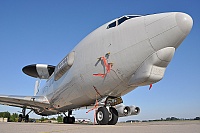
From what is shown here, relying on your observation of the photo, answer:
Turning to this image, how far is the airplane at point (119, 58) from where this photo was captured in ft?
30.3

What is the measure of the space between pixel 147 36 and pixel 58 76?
8.04 meters

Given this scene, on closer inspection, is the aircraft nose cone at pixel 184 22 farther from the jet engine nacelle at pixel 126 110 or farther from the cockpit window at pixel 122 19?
the jet engine nacelle at pixel 126 110

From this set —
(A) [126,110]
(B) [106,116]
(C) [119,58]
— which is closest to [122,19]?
(C) [119,58]

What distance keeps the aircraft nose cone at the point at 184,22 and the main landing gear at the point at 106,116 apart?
15.1 ft

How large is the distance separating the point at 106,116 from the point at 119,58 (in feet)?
8.35

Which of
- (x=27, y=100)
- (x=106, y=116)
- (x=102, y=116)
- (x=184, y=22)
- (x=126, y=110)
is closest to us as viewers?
(x=184, y=22)

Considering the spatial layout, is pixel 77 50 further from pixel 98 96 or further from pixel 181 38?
pixel 181 38

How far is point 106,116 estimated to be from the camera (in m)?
10.1

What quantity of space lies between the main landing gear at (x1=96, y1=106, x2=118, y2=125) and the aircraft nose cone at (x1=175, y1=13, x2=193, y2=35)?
461 cm

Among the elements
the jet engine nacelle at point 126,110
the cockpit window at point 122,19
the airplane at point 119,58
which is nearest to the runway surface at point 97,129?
the airplane at point 119,58

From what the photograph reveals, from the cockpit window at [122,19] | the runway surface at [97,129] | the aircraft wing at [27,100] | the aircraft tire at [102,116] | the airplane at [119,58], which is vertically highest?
the cockpit window at [122,19]

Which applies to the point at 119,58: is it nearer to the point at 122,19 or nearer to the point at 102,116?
the point at 122,19

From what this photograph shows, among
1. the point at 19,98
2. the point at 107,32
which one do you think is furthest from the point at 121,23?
the point at 19,98

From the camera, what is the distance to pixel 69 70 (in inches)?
534
